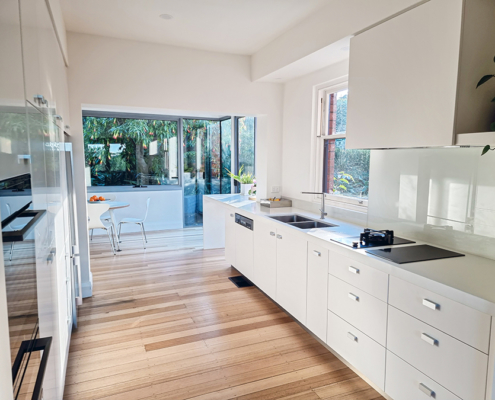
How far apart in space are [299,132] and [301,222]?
4.18ft

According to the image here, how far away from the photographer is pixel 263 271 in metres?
3.72

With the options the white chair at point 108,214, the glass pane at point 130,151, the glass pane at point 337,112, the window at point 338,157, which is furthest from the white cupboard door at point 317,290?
the glass pane at point 130,151

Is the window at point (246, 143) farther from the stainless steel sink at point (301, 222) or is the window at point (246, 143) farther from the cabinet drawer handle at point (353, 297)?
the cabinet drawer handle at point (353, 297)

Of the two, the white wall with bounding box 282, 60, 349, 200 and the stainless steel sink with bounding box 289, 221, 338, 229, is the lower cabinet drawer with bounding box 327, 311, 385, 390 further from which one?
the white wall with bounding box 282, 60, 349, 200

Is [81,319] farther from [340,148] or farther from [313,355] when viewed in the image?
[340,148]

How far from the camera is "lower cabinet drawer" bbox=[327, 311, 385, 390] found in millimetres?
2152

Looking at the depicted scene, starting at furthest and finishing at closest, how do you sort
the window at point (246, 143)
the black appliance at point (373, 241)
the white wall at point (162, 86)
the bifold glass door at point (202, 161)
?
the bifold glass door at point (202, 161) → the window at point (246, 143) → the white wall at point (162, 86) → the black appliance at point (373, 241)

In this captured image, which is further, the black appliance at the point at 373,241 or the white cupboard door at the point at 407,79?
the black appliance at the point at 373,241

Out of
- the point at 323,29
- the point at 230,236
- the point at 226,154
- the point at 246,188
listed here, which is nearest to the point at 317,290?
the point at 230,236

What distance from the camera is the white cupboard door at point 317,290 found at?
2684mm

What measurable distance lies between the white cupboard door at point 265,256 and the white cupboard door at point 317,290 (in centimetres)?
62

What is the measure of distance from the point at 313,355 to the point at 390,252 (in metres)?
1.06

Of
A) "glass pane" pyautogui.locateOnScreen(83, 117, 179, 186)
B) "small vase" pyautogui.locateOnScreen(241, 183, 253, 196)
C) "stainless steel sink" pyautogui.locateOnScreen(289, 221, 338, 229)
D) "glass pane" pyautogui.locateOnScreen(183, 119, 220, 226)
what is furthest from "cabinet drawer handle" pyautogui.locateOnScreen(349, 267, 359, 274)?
"glass pane" pyautogui.locateOnScreen(83, 117, 179, 186)

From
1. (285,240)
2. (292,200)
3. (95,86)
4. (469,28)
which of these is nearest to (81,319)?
(285,240)
